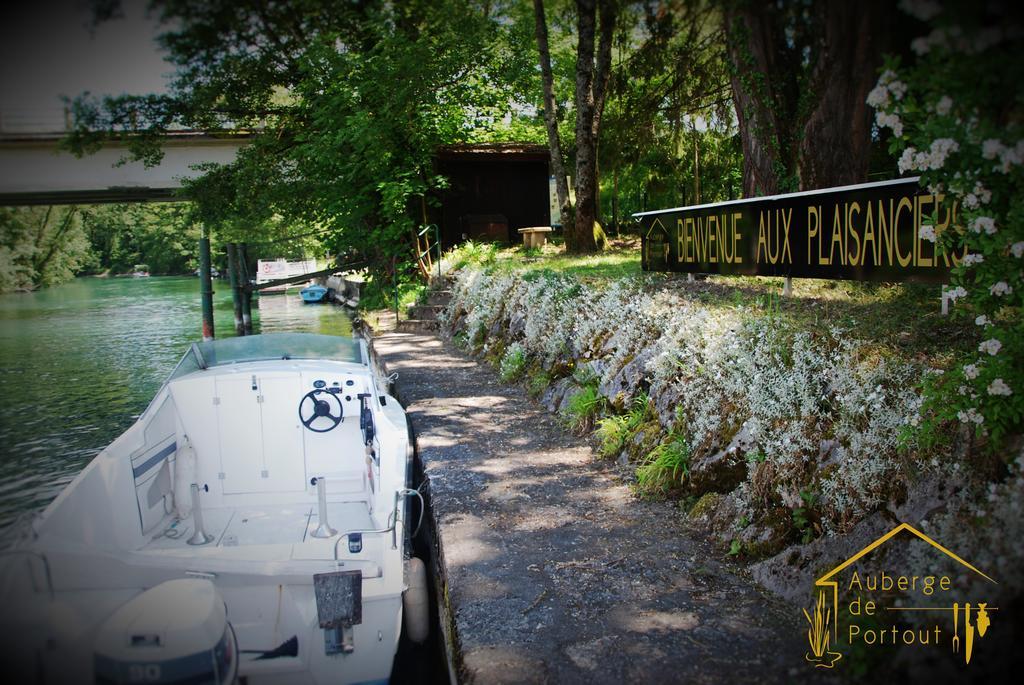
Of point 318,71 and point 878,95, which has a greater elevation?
point 318,71

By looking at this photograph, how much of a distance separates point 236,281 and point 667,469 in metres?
20.4

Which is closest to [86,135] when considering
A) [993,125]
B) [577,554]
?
[993,125]

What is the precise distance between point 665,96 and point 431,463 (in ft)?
12.1

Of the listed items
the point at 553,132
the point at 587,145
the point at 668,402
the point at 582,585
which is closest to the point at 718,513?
the point at 582,585

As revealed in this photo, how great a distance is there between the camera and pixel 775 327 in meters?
5.09

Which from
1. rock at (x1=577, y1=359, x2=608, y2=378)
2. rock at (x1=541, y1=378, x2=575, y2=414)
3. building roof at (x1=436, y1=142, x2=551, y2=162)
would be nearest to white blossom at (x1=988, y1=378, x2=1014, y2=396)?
rock at (x1=577, y1=359, x2=608, y2=378)

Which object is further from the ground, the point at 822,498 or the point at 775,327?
the point at 775,327

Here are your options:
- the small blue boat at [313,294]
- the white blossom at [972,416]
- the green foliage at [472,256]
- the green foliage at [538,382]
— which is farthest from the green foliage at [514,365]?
the small blue boat at [313,294]

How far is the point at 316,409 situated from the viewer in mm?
6035

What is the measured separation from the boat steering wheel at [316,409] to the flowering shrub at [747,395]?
2.38 metres

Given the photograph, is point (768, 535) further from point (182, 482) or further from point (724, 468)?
point (182, 482)

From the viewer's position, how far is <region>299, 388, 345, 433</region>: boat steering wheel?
19.8ft

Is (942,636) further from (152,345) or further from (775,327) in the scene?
(152,345)

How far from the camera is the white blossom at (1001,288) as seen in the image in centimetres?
259
